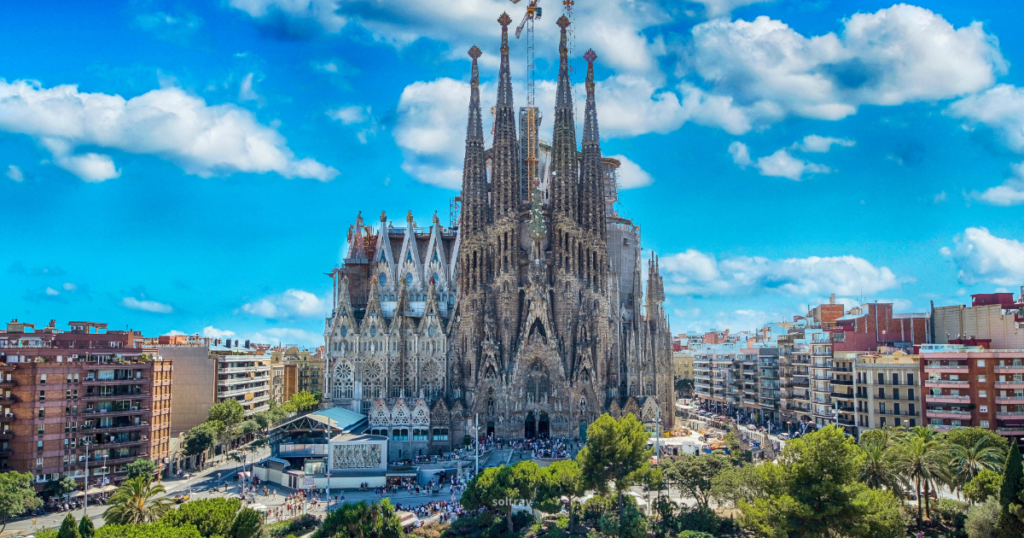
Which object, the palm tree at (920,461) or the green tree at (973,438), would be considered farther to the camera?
the green tree at (973,438)

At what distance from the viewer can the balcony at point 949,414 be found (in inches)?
2352

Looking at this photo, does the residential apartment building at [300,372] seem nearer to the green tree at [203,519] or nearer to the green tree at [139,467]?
the green tree at [139,467]

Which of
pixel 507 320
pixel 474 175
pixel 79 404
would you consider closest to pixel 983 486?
pixel 507 320

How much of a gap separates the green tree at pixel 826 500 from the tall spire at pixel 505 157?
4824cm

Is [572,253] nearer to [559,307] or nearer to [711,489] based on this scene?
[559,307]

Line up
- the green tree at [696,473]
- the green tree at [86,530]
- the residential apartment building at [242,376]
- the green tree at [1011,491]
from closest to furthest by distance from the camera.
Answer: the green tree at [86,530]
the green tree at [1011,491]
the green tree at [696,473]
the residential apartment building at [242,376]

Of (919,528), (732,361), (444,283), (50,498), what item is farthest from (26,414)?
(732,361)

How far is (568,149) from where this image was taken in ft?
276

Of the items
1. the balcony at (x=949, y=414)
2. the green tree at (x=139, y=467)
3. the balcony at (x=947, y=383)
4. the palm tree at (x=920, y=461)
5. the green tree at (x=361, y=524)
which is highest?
the balcony at (x=947, y=383)

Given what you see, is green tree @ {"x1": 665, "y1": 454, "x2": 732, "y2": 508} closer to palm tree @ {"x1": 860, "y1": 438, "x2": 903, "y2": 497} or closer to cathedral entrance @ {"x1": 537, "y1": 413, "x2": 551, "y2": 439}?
palm tree @ {"x1": 860, "y1": 438, "x2": 903, "y2": 497}

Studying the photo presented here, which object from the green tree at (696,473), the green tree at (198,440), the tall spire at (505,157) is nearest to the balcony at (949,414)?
the green tree at (696,473)

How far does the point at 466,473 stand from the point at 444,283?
92.0 feet

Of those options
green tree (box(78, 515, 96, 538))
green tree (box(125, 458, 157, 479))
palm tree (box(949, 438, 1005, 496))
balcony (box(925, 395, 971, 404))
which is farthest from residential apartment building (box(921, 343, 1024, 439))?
green tree (box(125, 458, 157, 479))

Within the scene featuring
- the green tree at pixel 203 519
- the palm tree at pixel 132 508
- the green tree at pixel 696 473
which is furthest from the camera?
the green tree at pixel 696 473
